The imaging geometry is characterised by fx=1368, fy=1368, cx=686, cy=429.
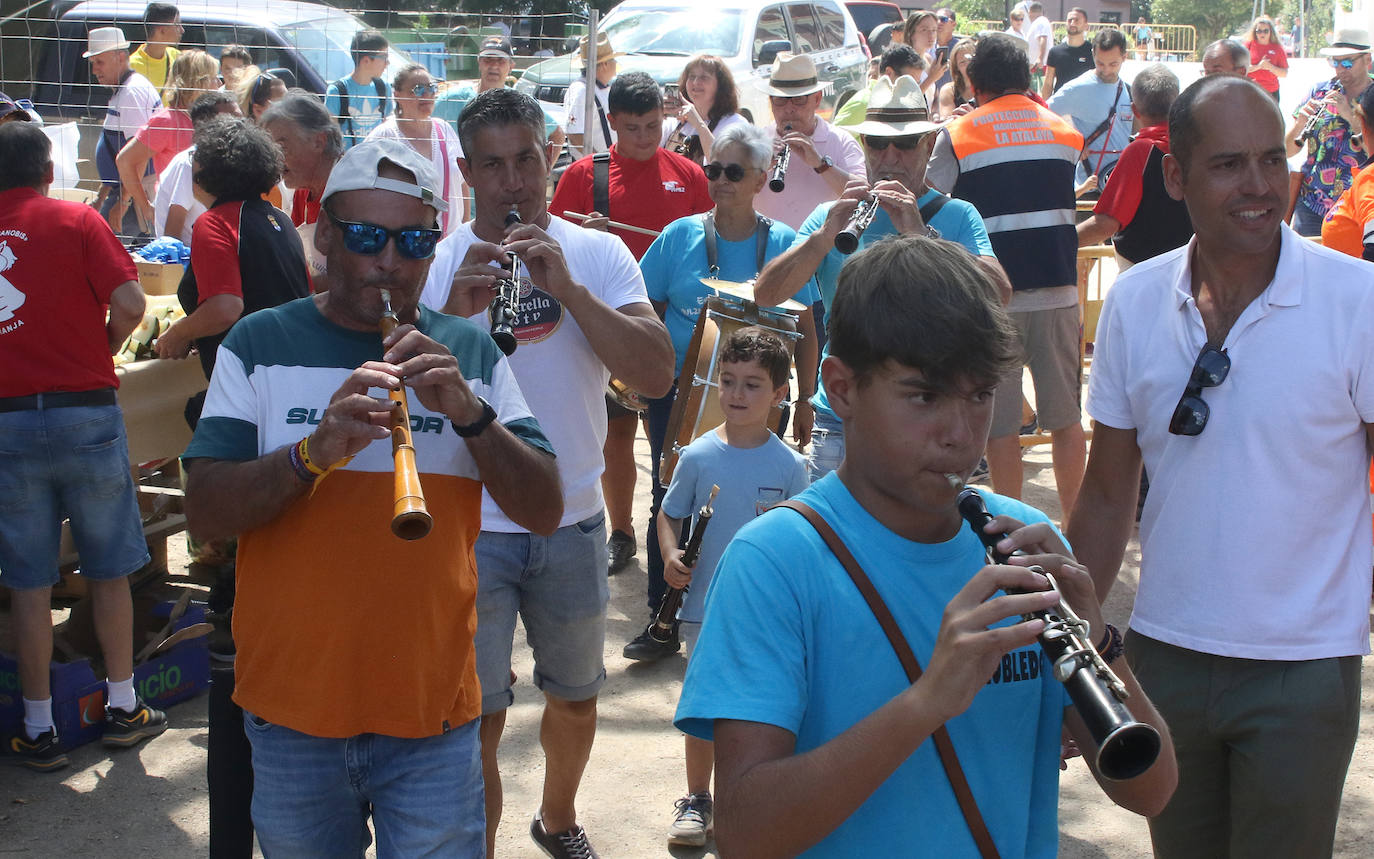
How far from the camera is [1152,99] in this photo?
23.7 ft

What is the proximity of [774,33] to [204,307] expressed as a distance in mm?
9956

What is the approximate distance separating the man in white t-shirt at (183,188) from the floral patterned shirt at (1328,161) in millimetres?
6510

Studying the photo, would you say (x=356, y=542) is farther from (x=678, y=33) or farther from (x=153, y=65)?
(x=678, y=33)

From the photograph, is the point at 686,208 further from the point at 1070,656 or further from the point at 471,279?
the point at 1070,656

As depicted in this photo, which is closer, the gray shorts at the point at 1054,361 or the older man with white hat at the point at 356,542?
the older man with white hat at the point at 356,542

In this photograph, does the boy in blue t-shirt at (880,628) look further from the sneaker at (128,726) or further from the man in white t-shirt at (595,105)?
the man in white t-shirt at (595,105)

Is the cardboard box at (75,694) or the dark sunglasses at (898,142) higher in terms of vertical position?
the dark sunglasses at (898,142)

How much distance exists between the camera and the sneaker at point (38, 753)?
4785 millimetres

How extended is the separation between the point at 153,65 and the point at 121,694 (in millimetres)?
7908

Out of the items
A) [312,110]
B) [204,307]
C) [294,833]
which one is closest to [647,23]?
[312,110]

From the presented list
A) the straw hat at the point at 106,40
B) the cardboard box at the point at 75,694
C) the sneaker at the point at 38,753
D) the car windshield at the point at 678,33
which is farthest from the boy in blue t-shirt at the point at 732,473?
the car windshield at the point at 678,33

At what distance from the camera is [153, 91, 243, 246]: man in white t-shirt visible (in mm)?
7215

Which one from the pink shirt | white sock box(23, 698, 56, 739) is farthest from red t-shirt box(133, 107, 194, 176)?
white sock box(23, 698, 56, 739)

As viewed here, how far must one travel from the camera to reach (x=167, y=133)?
9172mm
